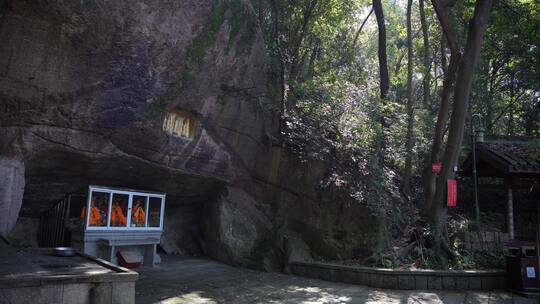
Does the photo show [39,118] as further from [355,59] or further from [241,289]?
[355,59]

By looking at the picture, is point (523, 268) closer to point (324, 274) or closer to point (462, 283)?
point (462, 283)

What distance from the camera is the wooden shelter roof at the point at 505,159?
1073cm

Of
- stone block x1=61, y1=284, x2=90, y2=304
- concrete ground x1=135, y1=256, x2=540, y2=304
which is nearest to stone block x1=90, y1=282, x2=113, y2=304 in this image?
stone block x1=61, y1=284, x2=90, y2=304

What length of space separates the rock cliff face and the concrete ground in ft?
4.74

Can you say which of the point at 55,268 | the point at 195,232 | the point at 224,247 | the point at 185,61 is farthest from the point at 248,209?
the point at 55,268

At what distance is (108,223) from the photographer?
10266 millimetres

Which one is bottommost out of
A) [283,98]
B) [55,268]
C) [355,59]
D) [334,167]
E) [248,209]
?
[55,268]

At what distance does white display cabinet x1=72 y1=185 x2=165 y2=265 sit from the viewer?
10.0 meters

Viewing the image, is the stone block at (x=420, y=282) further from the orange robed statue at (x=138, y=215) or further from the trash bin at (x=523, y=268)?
the orange robed statue at (x=138, y=215)

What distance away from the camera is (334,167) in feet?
38.7

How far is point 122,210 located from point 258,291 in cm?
419

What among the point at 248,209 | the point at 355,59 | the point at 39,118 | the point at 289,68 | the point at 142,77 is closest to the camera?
the point at 39,118

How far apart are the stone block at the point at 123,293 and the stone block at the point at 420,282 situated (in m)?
6.30

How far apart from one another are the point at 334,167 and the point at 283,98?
2.59m
